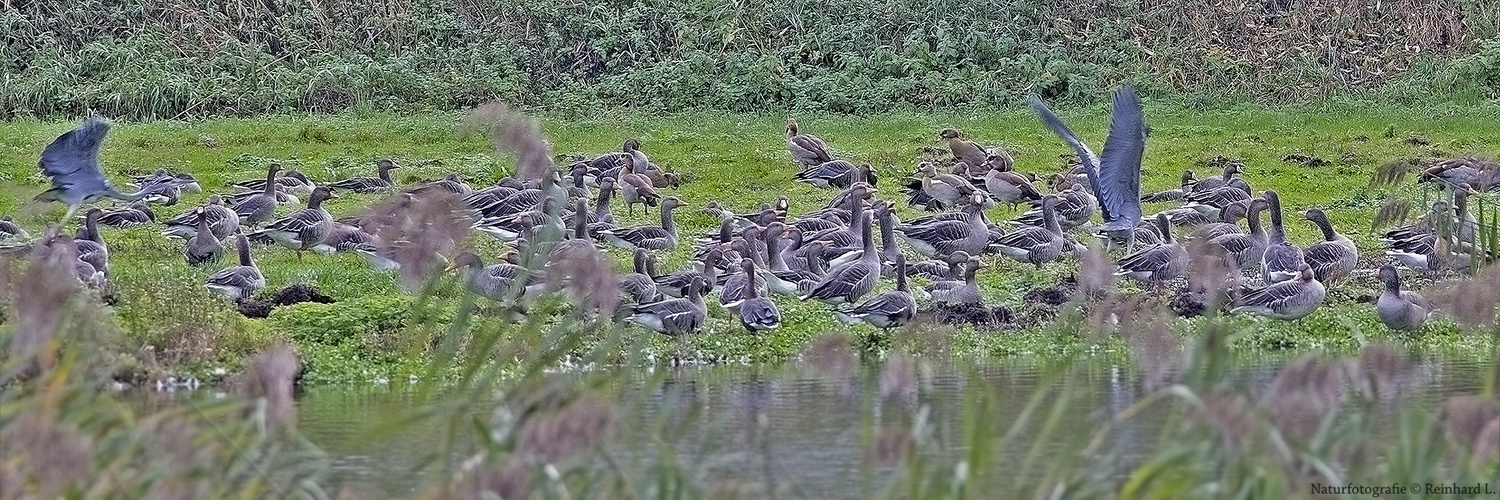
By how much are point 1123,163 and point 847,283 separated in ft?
10.7

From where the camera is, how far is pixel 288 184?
18.8m

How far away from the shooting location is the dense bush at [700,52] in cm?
2762


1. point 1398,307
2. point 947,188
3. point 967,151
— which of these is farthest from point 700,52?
point 1398,307

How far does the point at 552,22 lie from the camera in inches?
1196

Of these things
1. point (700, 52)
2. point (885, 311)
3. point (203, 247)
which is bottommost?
point (700, 52)

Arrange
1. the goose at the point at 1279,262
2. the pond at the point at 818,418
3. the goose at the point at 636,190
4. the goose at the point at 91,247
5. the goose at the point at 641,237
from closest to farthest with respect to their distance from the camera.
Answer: the pond at the point at 818,418 → the goose at the point at 91,247 → the goose at the point at 1279,262 → the goose at the point at 641,237 → the goose at the point at 636,190

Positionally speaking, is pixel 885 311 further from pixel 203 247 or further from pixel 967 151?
pixel 967 151

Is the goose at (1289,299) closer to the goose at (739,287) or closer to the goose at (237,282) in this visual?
the goose at (739,287)

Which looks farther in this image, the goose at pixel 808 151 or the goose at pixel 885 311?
the goose at pixel 808 151

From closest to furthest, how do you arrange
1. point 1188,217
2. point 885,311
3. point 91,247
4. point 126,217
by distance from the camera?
point 885,311 < point 91,247 < point 126,217 < point 1188,217

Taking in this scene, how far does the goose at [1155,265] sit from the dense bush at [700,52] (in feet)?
44.1

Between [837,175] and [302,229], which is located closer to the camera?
[302,229]

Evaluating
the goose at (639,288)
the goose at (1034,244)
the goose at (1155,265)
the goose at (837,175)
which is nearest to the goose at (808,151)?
the goose at (837,175)

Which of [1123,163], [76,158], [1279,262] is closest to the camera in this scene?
[1279,262]
